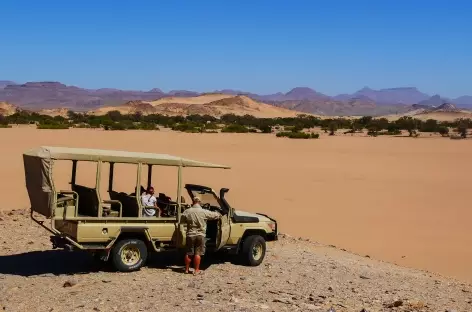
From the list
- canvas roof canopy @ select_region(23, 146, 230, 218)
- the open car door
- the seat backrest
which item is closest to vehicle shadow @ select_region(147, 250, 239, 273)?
the open car door

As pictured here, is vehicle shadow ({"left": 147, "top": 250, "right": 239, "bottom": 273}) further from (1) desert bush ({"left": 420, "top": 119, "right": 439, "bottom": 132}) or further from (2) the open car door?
(1) desert bush ({"left": 420, "top": 119, "right": 439, "bottom": 132})

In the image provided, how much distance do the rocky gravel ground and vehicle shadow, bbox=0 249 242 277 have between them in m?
0.02

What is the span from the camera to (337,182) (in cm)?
2786

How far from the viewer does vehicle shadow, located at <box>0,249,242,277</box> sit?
988cm

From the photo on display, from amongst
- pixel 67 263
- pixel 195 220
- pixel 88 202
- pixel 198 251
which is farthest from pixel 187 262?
pixel 67 263

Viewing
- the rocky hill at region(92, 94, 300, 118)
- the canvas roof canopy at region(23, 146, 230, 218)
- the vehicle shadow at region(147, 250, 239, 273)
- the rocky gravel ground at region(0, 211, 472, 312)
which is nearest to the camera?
the rocky gravel ground at region(0, 211, 472, 312)

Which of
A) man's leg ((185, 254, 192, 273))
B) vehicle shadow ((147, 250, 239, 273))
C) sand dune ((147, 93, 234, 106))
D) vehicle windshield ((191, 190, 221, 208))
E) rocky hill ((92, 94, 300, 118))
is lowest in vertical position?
vehicle shadow ((147, 250, 239, 273))

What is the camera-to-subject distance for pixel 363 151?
144ft

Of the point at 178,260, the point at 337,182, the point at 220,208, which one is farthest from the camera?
the point at 337,182

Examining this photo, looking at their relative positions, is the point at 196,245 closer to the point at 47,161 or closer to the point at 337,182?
the point at 47,161

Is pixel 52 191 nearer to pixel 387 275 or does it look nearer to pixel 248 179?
pixel 387 275

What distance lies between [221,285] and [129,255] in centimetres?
164

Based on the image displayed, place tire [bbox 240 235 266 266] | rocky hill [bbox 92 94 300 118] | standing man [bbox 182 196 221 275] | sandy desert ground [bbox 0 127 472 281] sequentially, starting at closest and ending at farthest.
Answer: standing man [bbox 182 196 221 275] → tire [bbox 240 235 266 266] → sandy desert ground [bbox 0 127 472 281] → rocky hill [bbox 92 94 300 118]

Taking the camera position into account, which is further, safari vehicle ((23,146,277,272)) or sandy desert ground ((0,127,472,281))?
sandy desert ground ((0,127,472,281))
